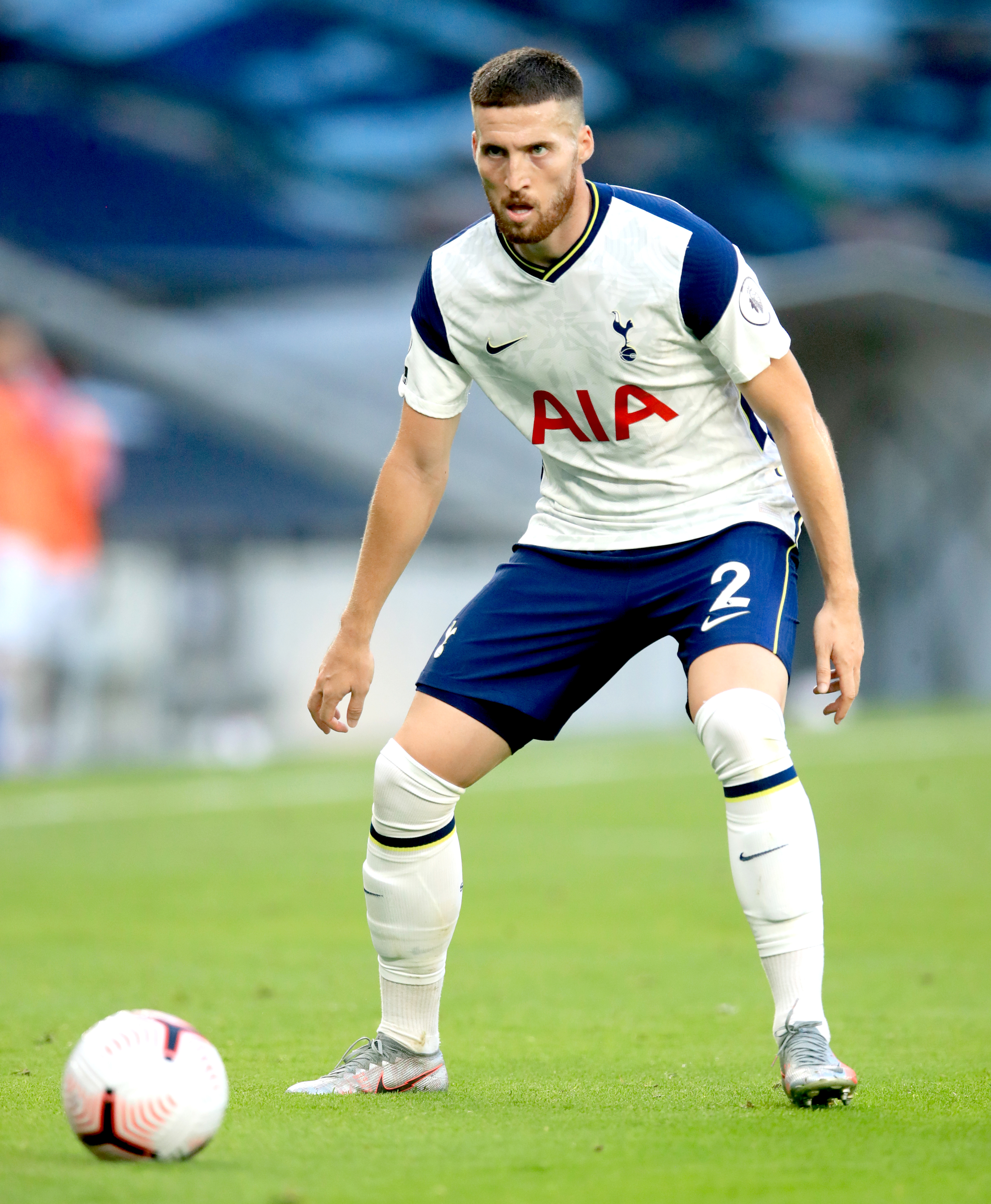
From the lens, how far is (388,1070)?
12.9 ft

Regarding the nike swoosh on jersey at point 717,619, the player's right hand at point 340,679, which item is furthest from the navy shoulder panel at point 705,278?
the player's right hand at point 340,679

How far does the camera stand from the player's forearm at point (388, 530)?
13.6 ft

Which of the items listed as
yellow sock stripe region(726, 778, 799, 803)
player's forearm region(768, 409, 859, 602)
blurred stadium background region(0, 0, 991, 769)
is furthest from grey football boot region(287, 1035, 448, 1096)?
blurred stadium background region(0, 0, 991, 769)

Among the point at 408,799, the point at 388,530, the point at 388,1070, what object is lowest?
the point at 388,1070

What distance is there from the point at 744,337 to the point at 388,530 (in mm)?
958

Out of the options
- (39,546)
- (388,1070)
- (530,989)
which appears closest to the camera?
(388,1070)

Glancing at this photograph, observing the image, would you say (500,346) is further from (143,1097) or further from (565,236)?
(143,1097)

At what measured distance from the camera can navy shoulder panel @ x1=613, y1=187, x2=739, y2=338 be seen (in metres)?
3.79

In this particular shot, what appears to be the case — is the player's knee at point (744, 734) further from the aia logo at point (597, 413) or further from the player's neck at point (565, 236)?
the player's neck at point (565, 236)

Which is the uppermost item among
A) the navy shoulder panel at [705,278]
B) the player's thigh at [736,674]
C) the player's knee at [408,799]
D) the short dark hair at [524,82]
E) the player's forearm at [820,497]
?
the short dark hair at [524,82]

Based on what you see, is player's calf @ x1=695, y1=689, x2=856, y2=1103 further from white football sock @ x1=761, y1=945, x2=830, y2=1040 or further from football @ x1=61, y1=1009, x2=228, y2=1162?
football @ x1=61, y1=1009, x2=228, y2=1162

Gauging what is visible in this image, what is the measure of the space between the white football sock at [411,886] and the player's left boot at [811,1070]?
79 centimetres

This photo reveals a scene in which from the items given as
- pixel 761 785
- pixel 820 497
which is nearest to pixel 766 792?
pixel 761 785

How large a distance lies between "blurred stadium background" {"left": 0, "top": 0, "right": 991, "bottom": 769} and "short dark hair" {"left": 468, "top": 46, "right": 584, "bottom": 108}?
38.6 ft
